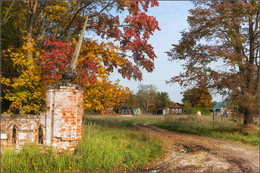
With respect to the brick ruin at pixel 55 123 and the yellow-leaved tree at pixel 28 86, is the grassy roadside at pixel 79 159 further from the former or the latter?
the yellow-leaved tree at pixel 28 86

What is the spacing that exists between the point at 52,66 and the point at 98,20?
4.77m

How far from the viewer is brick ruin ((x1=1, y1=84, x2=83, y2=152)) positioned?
7.13 meters

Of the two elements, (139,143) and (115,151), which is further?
(139,143)

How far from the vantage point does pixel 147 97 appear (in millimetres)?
60781

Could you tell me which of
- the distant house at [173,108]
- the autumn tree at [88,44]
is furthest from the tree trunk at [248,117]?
the distant house at [173,108]

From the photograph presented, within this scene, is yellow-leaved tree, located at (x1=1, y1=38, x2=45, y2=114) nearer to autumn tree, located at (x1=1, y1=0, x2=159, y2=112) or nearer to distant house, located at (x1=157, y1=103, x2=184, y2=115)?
autumn tree, located at (x1=1, y1=0, x2=159, y2=112)

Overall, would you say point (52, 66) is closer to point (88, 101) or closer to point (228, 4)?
point (88, 101)

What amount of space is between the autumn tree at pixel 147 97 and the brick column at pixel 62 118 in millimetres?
52556

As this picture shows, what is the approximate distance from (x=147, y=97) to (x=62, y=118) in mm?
54064

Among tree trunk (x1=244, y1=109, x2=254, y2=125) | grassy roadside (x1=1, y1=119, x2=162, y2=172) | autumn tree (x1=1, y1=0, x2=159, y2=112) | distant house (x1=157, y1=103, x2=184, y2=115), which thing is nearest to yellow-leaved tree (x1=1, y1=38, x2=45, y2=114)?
autumn tree (x1=1, y1=0, x2=159, y2=112)

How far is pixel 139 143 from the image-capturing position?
31.4 ft

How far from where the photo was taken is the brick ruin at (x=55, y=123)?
713 cm

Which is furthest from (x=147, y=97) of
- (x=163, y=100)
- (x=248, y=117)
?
(x=248, y=117)

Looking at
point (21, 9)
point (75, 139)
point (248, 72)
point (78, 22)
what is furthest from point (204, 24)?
point (21, 9)
